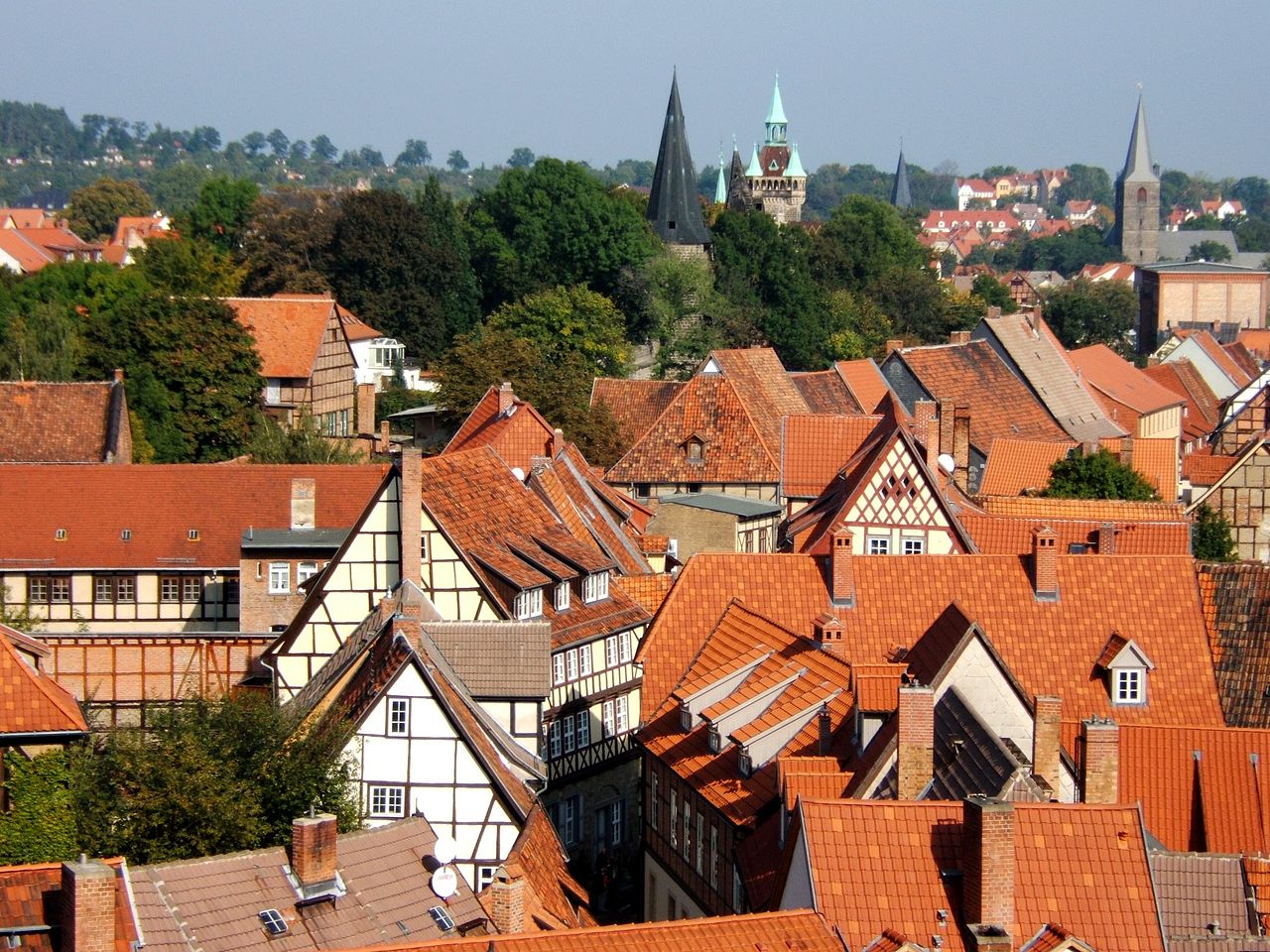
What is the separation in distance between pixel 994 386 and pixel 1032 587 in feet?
124

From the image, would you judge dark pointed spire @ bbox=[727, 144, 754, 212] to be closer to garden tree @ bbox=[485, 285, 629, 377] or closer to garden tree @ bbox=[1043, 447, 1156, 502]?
garden tree @ bbox=[485, 285, 629, 377]

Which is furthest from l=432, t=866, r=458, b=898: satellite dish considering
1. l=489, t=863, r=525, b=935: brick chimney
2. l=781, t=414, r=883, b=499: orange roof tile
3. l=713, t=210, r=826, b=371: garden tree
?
l=713, t=210, r=826, b=371: garden tree

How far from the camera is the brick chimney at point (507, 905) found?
74.1 ft

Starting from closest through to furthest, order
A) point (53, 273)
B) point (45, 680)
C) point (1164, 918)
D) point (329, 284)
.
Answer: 1. point (1164, 918)
2. point (45, 680)
3. point (53, 273)
4. point (329, 284)

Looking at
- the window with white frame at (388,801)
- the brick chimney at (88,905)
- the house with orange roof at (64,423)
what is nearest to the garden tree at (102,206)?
the house with orange roof at (64,423)

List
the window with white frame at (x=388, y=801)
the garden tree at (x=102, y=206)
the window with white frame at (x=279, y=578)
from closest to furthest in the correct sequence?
1. the window with white frame at (x=388, y=801)
2. the window with white frame at (x=279, y=578)
3. the garden tree at (x=102, y=206)

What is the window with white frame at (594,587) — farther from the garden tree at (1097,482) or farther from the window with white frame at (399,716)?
the garden tree at (1097,482)

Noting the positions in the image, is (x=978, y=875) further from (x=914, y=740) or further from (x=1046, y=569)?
Result: (x=1046, y=569)

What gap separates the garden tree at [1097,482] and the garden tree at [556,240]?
38961 mm

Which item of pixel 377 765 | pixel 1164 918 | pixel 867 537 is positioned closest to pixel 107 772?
pixel 377 765

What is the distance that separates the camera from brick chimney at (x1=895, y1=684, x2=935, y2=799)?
75.4ft

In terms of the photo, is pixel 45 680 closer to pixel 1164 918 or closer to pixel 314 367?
pixel 1164 918

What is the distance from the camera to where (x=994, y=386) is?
6931 cm

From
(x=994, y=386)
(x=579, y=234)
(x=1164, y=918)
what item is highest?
(x=579, y=234)
